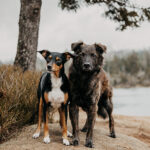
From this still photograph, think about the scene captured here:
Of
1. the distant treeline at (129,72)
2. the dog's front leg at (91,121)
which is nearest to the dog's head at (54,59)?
the dog's front leg at (91,121)

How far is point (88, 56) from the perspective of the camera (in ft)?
15.1

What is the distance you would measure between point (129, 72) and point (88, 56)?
95.2m

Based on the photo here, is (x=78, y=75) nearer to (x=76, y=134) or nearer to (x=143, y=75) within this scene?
(x=76, y=134)

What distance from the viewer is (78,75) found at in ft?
15.6

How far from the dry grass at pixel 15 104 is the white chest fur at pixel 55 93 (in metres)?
1.01

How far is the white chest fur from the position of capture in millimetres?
4281

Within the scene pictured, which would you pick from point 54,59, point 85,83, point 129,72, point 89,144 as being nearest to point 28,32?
point 85,83

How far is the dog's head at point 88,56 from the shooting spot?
4473 millimetres

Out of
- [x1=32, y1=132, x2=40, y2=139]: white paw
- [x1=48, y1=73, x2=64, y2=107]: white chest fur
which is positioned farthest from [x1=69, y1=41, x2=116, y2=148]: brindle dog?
[x1=32, y1=132, x2=40, y2=139]: white paw

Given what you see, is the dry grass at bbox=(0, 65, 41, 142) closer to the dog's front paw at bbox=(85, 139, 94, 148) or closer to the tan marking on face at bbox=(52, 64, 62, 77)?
the tan marking on face at bbox=(52, 64, 62, 77)

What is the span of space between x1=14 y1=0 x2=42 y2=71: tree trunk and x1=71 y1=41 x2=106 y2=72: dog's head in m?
4.05

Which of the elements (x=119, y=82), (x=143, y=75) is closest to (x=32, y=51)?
(x=119, y=82)

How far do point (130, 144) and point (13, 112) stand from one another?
8.80 ft

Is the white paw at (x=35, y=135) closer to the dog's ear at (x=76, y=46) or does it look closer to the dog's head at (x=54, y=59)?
→ the dog's head at (x=54, y=59)
